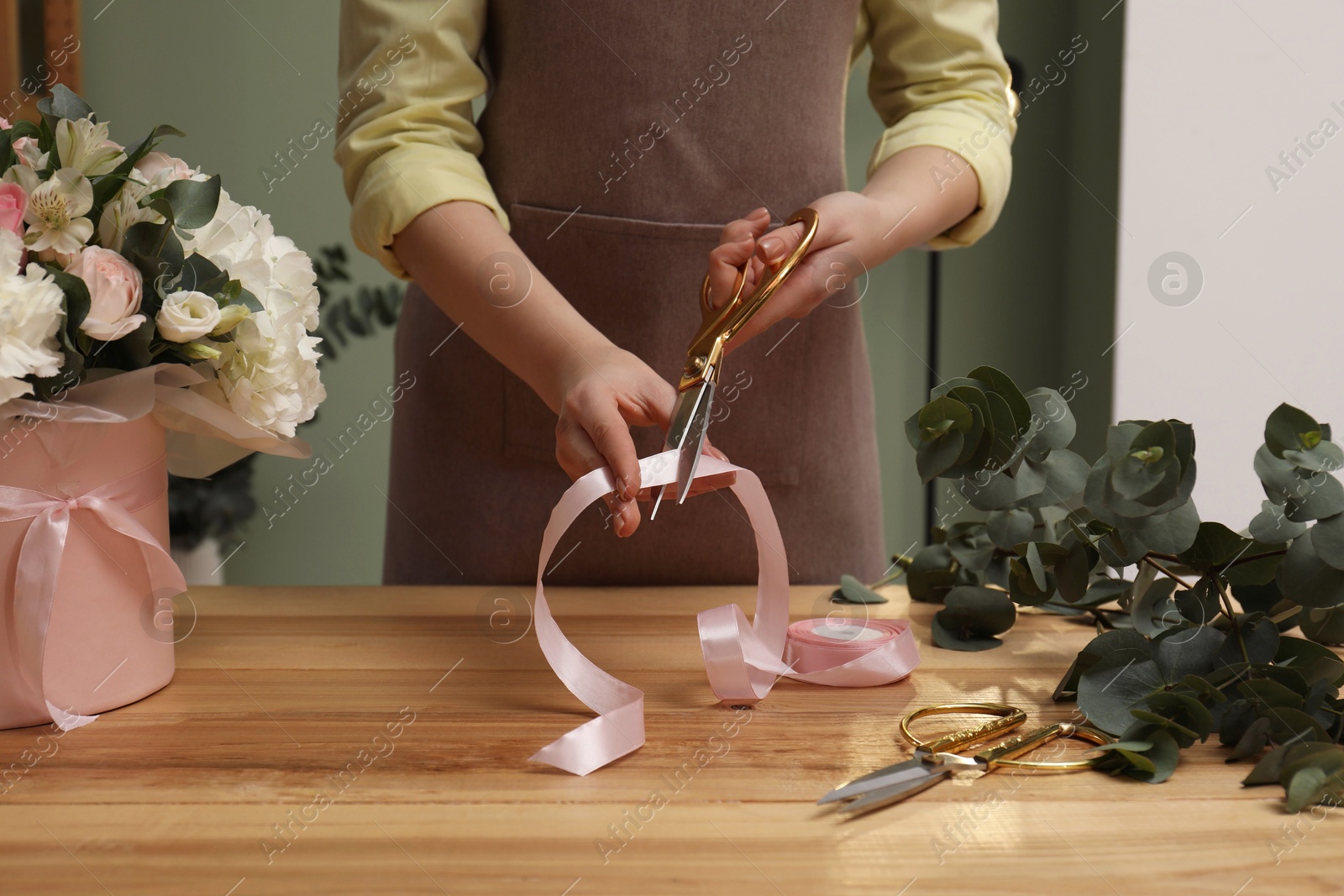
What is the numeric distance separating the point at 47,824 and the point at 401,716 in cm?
16

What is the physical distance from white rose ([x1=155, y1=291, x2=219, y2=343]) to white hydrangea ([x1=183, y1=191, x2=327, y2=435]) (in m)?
0.03

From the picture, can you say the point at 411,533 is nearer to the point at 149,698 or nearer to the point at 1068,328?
the point at 149,698

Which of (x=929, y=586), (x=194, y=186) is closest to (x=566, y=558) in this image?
(x=929, y=586)

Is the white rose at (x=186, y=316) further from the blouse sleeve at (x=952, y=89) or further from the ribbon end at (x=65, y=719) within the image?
the blouse sleeve at (x=952, y=89)

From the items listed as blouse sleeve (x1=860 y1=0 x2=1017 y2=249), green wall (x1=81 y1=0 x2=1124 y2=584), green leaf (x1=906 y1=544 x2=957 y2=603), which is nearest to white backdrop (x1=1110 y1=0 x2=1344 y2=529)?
green wall (x1=81 y1=0 x2=1124 y2=584)

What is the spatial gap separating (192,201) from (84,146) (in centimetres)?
6

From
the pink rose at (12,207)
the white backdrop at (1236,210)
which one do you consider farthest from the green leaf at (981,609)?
the white backdrop at (1236,210)

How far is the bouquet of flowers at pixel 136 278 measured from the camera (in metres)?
0.50

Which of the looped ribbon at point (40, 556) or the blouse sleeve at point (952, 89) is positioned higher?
the blouse sleeve at point (952, 89)

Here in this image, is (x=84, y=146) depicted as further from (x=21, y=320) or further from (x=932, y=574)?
(x=932, y=574)

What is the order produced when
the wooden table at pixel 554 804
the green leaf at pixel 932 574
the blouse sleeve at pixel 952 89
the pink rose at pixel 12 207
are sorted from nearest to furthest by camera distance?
1. the wooden table at pixel 554 804
2. the pink rose at pixel 12 207
3. the green leaf at pixel 932 574
4. the blouse sleeve at pixel 952 89

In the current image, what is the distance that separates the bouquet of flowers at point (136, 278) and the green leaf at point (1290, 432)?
0.50 m

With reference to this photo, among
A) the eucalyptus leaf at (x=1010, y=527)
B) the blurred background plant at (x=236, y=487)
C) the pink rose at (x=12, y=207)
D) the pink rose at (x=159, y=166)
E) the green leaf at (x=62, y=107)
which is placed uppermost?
the green leaf at (x=62, y=107)

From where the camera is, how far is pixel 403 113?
0.82 m
